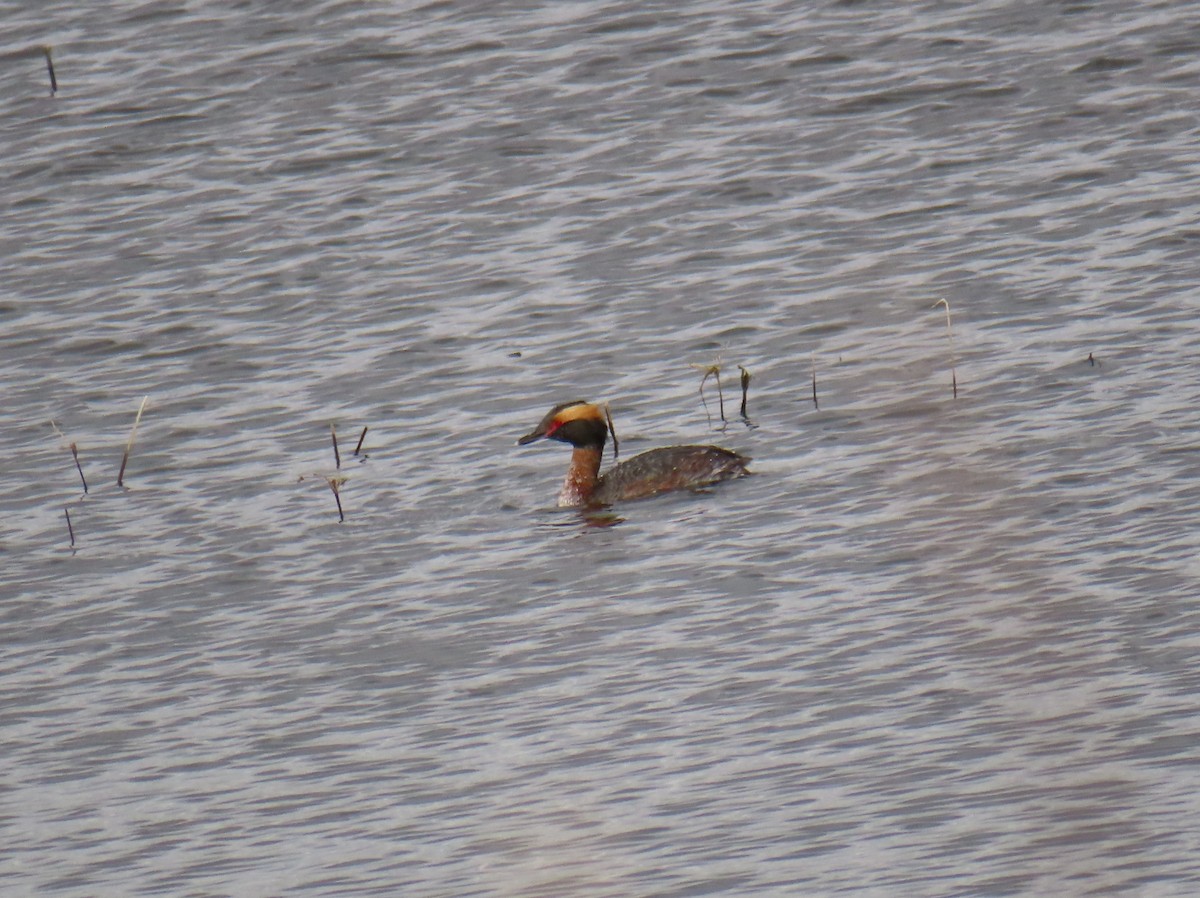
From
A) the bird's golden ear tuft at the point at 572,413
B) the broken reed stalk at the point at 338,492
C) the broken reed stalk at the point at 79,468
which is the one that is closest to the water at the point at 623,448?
the broken reed stalk at the point at 79,468

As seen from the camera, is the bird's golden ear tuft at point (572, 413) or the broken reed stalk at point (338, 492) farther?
the bird's golden ear tuft at point (572, 413)

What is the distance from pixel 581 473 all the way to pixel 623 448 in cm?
76

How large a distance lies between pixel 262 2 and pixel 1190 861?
18410 millimetres

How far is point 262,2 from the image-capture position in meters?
23.3

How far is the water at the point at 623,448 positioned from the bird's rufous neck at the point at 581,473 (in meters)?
0.36

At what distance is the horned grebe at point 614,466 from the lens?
11.8 m

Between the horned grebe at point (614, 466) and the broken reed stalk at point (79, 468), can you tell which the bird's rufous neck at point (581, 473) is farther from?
the broken reed stalk at point (79, 468)

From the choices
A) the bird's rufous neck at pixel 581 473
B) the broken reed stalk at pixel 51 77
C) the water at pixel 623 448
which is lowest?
the bird's rufous neck at pixel 581 473

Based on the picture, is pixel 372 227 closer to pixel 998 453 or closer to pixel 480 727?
pixel 998 453

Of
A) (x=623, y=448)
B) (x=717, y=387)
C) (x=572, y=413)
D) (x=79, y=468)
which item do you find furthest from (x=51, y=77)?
(x=572, y=413)

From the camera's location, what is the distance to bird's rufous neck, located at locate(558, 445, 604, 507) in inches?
497

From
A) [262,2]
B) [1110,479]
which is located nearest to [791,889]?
[1110,479]

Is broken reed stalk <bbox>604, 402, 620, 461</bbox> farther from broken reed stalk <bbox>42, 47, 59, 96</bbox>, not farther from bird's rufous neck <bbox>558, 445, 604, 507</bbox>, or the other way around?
broken reed stalk <bbox>42, 47, 59, 96</bbox>

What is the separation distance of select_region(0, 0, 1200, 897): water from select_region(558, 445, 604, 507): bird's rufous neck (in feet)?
1.19
